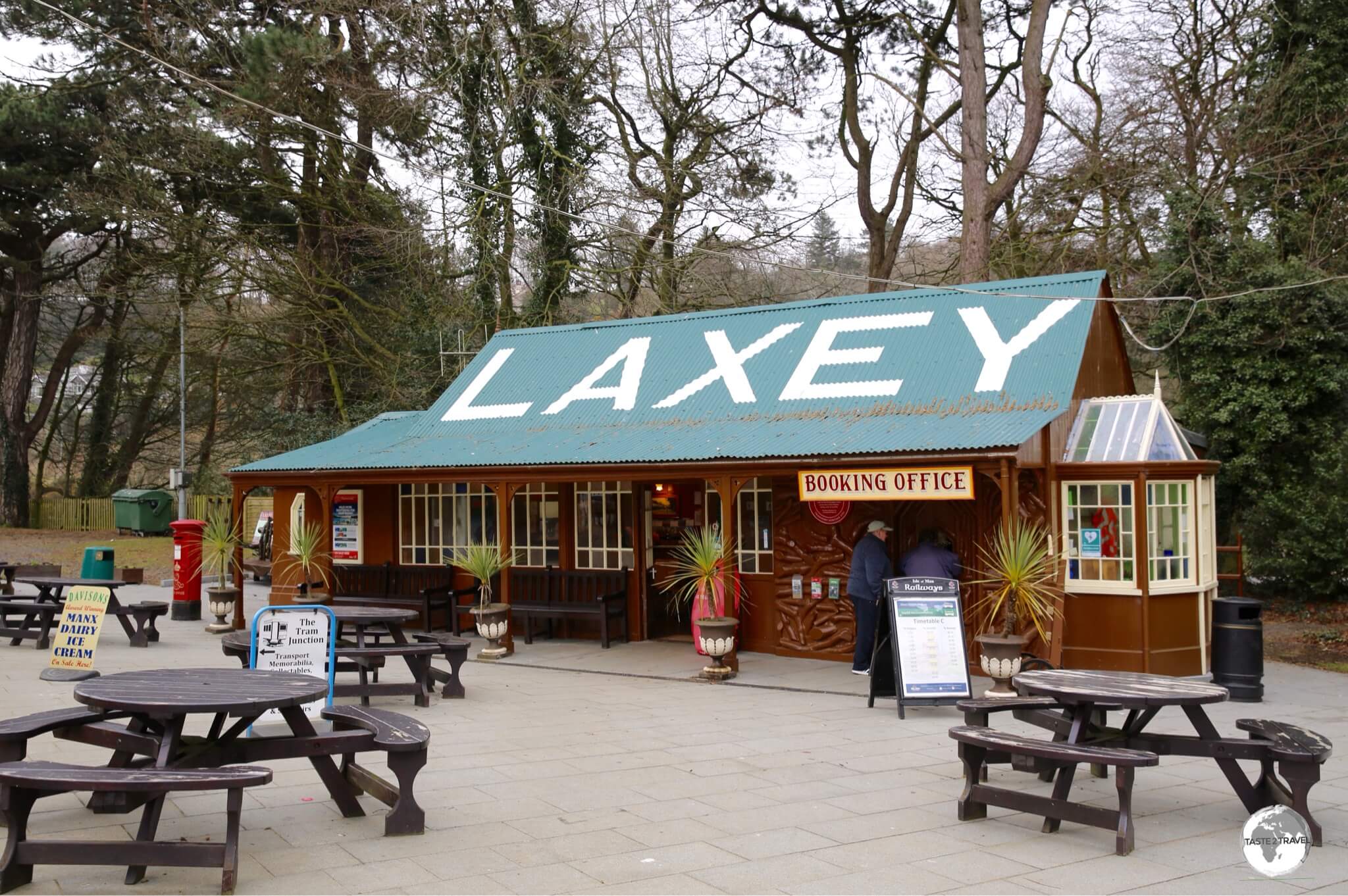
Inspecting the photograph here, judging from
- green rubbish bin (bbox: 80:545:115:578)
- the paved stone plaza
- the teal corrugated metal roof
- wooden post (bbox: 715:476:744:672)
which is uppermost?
the teal corrugated metal roof

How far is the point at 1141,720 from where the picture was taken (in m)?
6.67

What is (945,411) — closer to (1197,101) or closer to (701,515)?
(701,515)

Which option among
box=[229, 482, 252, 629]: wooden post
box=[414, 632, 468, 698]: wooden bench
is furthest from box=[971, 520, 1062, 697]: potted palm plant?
box=[229, 482, 252, 629]: wooden post

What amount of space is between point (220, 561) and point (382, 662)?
791 cm

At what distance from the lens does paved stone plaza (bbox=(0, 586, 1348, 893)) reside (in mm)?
5172

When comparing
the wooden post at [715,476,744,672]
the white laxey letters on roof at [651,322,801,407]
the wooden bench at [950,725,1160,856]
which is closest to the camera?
the wooden bench at [950,725,1160,856]

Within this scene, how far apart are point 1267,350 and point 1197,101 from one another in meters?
6.52

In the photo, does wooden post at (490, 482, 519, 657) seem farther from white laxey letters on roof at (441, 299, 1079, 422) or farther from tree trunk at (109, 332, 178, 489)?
tree trunk at (109, 332, 178, 489)

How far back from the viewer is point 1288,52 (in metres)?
20.7

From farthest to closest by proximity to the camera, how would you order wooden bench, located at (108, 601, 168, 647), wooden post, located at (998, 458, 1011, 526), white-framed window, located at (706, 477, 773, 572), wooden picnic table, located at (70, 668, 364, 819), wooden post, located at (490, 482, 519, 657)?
wooden bench, located at (108, 601, 168, 647)
wooden post, located at (490, 482, 519, 657)
white-framed window, located at (706, 477, 773, 572)
wooden post, located at (998, 458, 1011, 526)
wooden picnic table, located at (70, 668, 364, 819)

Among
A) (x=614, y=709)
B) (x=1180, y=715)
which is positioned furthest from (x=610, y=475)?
(x=1180, y=715)

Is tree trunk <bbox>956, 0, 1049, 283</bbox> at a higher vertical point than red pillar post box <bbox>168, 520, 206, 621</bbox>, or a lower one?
higher

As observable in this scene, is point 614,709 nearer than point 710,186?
Yes

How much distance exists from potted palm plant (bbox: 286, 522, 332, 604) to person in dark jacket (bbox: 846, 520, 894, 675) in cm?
713
